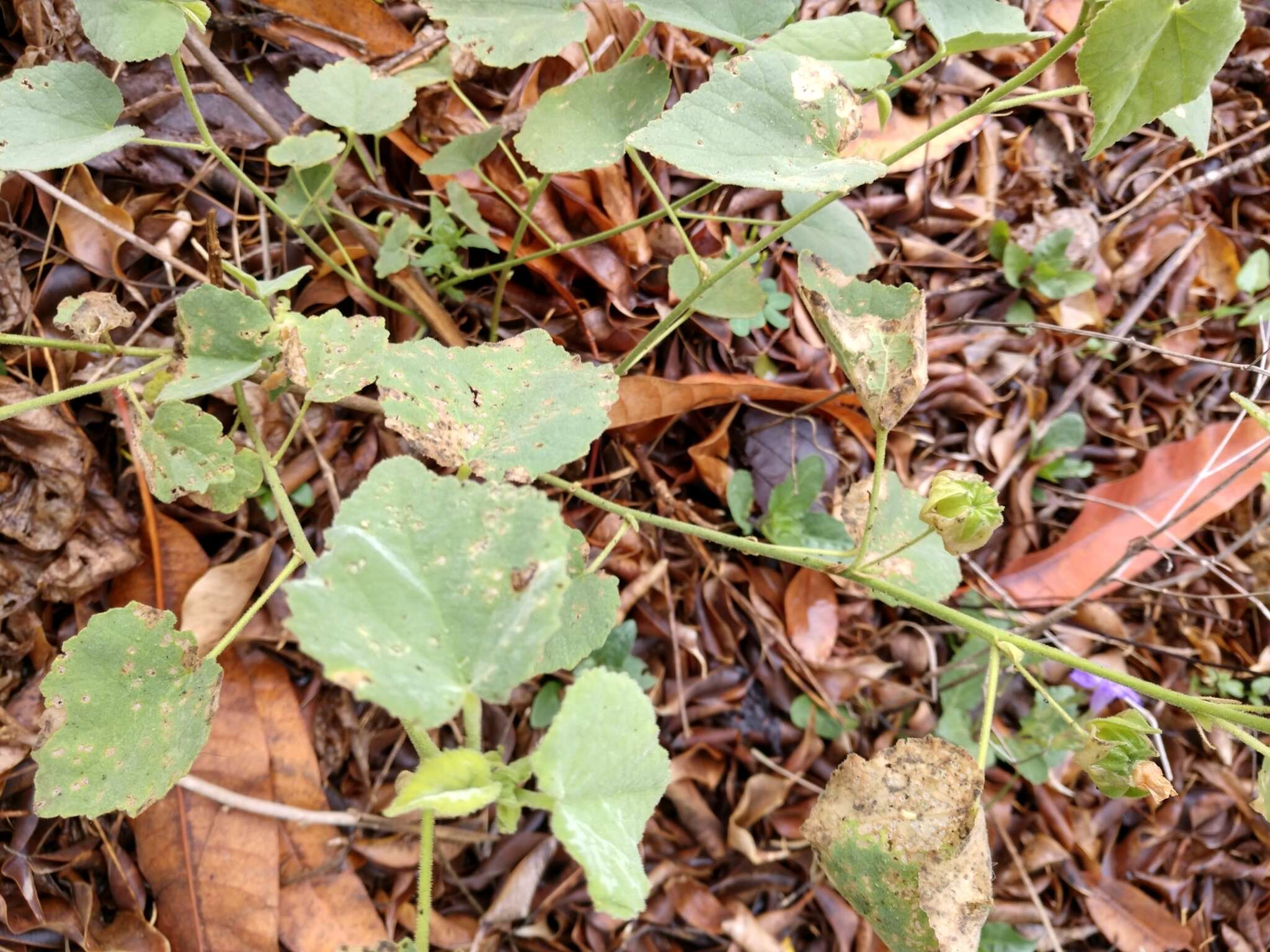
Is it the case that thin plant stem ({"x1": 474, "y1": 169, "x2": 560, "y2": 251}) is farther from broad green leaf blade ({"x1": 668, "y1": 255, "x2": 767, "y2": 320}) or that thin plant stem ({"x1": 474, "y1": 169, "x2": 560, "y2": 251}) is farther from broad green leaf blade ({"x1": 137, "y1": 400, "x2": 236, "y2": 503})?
broad green leaf blade ({"x1": 137, "y1": 400, "x2": 236, "y2": 503})

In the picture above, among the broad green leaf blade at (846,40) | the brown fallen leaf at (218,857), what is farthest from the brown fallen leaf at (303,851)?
the broad green leaf blade at (846,40)

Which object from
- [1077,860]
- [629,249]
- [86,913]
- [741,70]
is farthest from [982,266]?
[86,913]

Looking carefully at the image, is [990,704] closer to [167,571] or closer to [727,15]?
[727,15]

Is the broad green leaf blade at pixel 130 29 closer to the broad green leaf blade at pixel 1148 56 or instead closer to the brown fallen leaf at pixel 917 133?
the broad green leaf blade at pixel 1148 56

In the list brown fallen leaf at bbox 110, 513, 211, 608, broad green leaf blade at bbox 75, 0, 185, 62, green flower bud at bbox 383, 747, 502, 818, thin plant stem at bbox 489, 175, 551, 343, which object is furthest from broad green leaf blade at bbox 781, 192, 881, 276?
brown fallen leaf at bbox 110, 513, 211, 608

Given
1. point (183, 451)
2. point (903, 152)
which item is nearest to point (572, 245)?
point (903, 152)

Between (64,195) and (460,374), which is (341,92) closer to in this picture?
(64,195)
